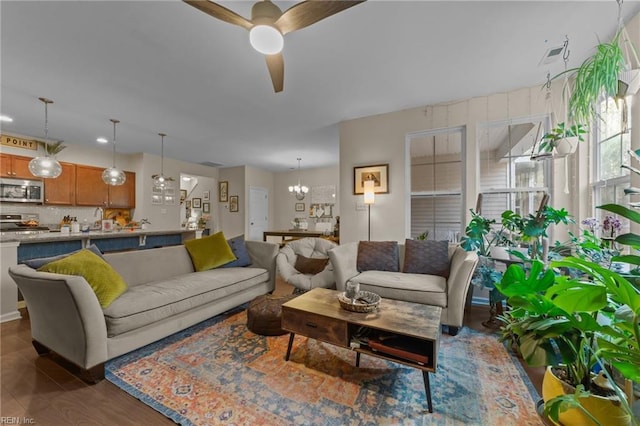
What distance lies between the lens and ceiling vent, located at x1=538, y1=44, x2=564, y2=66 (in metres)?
2.17

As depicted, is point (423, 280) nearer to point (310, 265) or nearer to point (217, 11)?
point (310, 265)

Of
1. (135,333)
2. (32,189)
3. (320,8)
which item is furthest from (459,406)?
(32,189)

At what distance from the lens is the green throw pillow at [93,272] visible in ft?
6.00

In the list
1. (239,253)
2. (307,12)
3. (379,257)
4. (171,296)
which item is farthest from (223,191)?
(307,12)

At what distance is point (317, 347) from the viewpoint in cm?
208

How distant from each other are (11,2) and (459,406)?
387 cm

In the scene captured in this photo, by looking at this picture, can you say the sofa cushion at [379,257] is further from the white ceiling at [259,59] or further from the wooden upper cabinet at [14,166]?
the wooden upper cabinet at [14,166]

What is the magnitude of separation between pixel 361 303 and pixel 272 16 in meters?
1.95

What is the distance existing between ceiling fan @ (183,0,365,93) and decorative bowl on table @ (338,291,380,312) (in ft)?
5.86

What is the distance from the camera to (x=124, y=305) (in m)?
1.86

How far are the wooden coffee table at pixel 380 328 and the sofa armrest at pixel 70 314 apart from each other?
4.12 feet

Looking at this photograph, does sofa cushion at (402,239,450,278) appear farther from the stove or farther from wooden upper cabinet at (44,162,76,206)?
wooden upper cabinet at (44,162,76,206)

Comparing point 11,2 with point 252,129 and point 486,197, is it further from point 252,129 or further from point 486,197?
point 486,197

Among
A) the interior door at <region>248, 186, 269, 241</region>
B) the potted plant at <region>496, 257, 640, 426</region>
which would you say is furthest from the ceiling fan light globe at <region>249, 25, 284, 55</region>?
the interior door at <region>248, 186, 269, 241</region>
